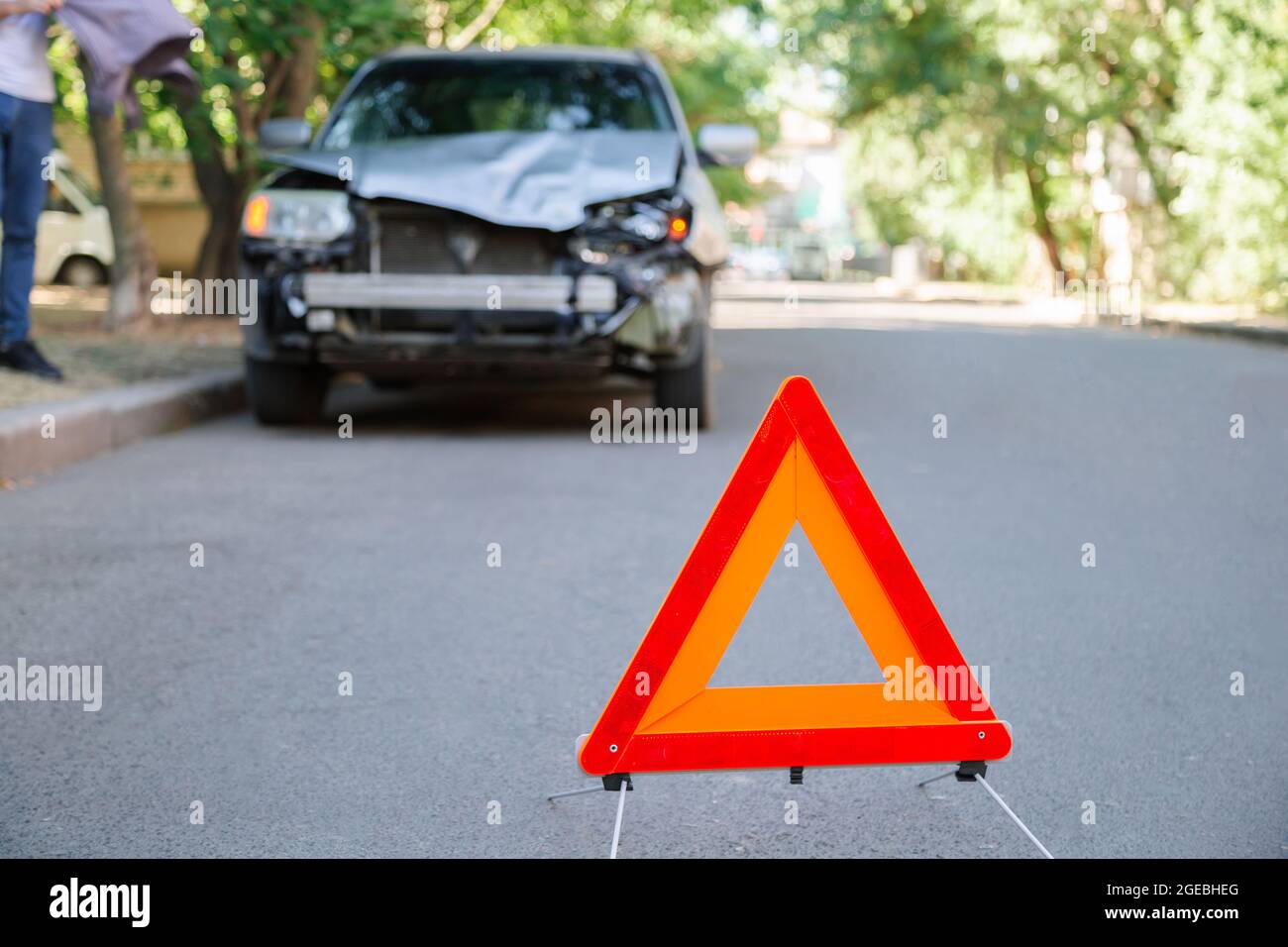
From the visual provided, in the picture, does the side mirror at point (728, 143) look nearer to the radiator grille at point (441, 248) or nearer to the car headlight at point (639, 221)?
the car headlight at point (639, 221)

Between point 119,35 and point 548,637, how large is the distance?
17.0ft

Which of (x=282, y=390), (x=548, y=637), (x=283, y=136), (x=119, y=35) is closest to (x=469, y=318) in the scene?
(x=282, y=390)

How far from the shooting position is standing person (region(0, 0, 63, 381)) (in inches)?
326

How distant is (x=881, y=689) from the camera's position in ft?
10.1

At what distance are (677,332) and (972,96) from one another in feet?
78.1

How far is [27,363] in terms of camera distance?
9.09 m

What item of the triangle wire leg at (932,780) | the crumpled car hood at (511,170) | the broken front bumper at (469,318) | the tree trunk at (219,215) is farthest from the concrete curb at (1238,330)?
the triangle wire leg at (932,780)

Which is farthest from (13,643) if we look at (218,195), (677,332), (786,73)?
(786,73)

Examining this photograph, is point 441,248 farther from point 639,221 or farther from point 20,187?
point 20,187

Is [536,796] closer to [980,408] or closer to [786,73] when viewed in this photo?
[980,408]

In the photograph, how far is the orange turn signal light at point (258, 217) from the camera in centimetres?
839

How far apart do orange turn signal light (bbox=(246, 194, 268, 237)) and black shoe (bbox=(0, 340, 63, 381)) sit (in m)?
1.49

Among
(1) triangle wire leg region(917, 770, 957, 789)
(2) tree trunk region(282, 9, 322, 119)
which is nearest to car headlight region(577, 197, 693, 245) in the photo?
(1) triangle wire leg region(917, 770, 957, 789)

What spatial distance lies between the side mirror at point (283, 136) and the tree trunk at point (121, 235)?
12.0ft
